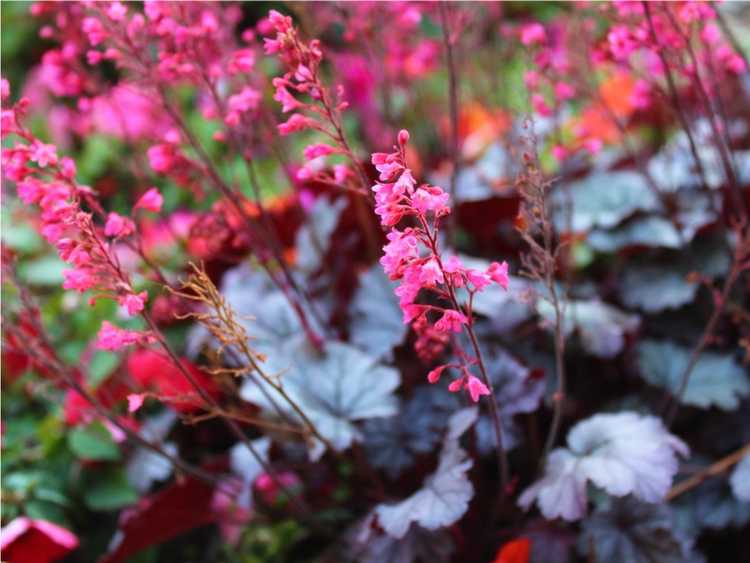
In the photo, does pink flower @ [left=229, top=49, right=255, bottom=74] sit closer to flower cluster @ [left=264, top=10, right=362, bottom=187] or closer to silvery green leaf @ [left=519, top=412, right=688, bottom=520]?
flower cluster @ [left=264, top=10, right=362, bottom=187]

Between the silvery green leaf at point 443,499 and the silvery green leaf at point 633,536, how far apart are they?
1.07 ft

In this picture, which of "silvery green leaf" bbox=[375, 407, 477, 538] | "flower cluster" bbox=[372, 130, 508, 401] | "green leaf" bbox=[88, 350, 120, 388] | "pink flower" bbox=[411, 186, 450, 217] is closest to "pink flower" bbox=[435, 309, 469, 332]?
"flower cluster" bbox=[372, 130, 508, 401]

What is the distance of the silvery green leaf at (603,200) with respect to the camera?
2004 mm

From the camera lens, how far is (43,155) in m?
1.18

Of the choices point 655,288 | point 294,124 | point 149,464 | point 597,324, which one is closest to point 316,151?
point 294,124

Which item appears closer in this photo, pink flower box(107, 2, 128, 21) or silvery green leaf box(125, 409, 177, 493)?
pink flower box(107, 2, 128, 21)

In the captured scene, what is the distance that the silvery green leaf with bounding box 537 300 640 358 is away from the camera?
1.65m

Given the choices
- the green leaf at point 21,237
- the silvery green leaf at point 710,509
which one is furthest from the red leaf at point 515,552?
the green leaf at point 21,237

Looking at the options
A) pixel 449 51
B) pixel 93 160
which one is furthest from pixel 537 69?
pixel 93 160

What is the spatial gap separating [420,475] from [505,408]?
24 centimetres

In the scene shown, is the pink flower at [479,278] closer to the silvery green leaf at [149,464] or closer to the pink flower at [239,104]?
the pink flower at [239,104]

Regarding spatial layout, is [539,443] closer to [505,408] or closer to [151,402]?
[505,408]

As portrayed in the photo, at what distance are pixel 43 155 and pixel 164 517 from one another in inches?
32.3

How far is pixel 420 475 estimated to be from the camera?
1.61 m
